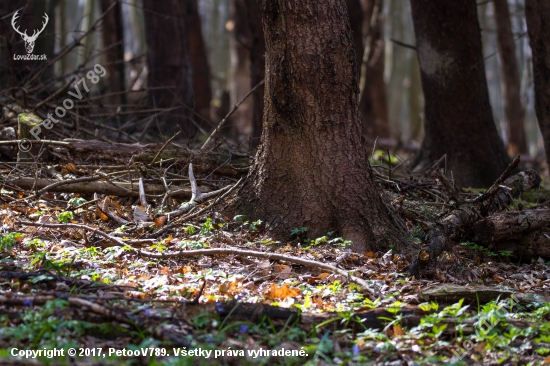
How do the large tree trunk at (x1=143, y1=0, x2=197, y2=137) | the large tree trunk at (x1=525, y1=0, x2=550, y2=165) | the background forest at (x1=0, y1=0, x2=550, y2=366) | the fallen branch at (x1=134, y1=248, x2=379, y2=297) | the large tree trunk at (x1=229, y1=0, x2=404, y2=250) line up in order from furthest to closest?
the large tree trunk at (x1=143, y1=0, x2=197, y2=137)
the large tree trunk at (x1=525, y1=0, x2=550, y2=165)
the large tree trunk at (x1=229, y1=0, x2=404, y2=250)
the fallen branch at (x1=134, y1=248, x2=379, y2=297)
the background forest at (x1=0, y1=0, x2=550, y2=366)

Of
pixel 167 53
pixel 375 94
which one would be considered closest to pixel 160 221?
pixel 167 53

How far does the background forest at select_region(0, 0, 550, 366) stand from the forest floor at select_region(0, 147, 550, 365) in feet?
0.05

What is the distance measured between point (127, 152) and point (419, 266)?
3.69 metres

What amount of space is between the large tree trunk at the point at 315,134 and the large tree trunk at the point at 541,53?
332 cm

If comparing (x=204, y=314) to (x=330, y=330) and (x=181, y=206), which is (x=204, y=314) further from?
(x=181, y=206)

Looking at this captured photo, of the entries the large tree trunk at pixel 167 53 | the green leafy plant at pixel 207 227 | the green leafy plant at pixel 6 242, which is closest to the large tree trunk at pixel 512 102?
the large tree trunk at pixel 167 53

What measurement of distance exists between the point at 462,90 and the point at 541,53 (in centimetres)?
141

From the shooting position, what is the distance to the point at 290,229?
16.9 feet

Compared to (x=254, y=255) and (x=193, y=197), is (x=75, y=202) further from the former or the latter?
(x=254, y=255)

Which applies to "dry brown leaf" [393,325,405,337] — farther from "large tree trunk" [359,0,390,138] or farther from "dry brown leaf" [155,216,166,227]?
"large tree trunk" [359,0,390,138]

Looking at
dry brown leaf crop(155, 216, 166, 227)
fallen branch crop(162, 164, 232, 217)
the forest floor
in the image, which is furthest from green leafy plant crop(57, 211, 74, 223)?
fallen branch crop(162, 164, 232, 217)

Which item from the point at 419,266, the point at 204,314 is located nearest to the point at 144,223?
the point at 204,314

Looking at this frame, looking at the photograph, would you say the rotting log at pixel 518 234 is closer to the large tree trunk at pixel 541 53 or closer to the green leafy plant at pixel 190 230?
the large tree trunk at pixel 541 53

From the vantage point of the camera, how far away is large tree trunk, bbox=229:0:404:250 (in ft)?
16.0
